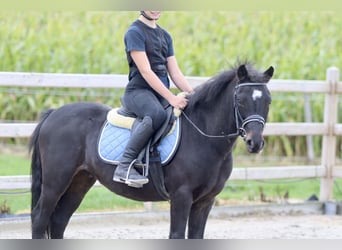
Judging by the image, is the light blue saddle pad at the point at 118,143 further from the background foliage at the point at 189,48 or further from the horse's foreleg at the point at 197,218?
the background foliage at the point at 189,48

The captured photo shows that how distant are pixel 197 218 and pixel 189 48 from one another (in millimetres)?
8476

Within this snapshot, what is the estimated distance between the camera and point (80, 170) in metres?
4.93

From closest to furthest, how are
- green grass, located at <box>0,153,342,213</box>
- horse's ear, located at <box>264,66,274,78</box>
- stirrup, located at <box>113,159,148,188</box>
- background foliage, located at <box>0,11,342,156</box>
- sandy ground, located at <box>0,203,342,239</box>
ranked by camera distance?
horse's ear, located at <box>264,66,274,78</box>
stirrup, located at <box>113,159,148,188</box>
sandy ground, located at <box>0,203,342,239</box>
green grass, located at <box>0,153,342,213</box>
background foliage, located at <box>0,11,342,156</box>

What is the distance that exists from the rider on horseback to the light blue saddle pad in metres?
0.12

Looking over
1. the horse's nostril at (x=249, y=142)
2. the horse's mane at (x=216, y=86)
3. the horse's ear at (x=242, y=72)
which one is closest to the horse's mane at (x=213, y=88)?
the horse's mane at (x=216, y=86)

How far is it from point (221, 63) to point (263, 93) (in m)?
8.15

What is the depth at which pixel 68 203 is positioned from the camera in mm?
5035

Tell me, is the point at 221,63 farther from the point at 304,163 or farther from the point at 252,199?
the point at 252,199

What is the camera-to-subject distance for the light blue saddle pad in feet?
14.7

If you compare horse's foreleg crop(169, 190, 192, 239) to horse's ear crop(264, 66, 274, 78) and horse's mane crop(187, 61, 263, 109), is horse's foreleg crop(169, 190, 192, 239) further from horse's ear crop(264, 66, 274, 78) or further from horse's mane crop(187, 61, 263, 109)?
→ horse's ear crop(264, 66, 274, 78)

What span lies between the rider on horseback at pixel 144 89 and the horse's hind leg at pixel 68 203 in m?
0.59

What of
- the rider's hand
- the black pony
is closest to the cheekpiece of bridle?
the black pony

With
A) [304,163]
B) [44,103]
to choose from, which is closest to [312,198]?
[304,163]

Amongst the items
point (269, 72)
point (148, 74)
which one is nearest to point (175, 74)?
point (148, 74)
